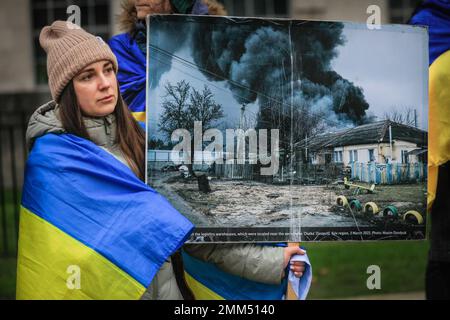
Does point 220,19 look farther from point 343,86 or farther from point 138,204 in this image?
point 138,204

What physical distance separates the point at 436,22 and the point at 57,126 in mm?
2206

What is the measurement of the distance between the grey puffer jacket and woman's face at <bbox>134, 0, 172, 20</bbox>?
0.62 m

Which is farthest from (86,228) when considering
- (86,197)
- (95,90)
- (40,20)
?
(40,20)

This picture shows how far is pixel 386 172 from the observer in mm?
3779

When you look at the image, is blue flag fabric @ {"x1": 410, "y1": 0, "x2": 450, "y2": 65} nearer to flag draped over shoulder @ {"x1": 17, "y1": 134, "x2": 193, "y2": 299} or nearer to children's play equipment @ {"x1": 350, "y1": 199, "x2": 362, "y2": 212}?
children's play equipment @ {"x1": 350, "y1": 199, "x2": 362, "y2": 212}

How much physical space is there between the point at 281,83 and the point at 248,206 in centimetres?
61

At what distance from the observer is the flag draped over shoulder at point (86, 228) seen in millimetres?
3420

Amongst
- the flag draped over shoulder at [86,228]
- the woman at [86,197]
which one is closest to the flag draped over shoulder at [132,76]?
the woman at [86,197]

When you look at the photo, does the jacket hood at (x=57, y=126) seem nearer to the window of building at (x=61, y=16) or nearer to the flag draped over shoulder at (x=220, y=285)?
the flag draped over shoulder at (x=220, y=285)

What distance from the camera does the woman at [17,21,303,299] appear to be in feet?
11.2

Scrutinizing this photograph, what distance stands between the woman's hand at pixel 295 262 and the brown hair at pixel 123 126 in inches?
32.9
